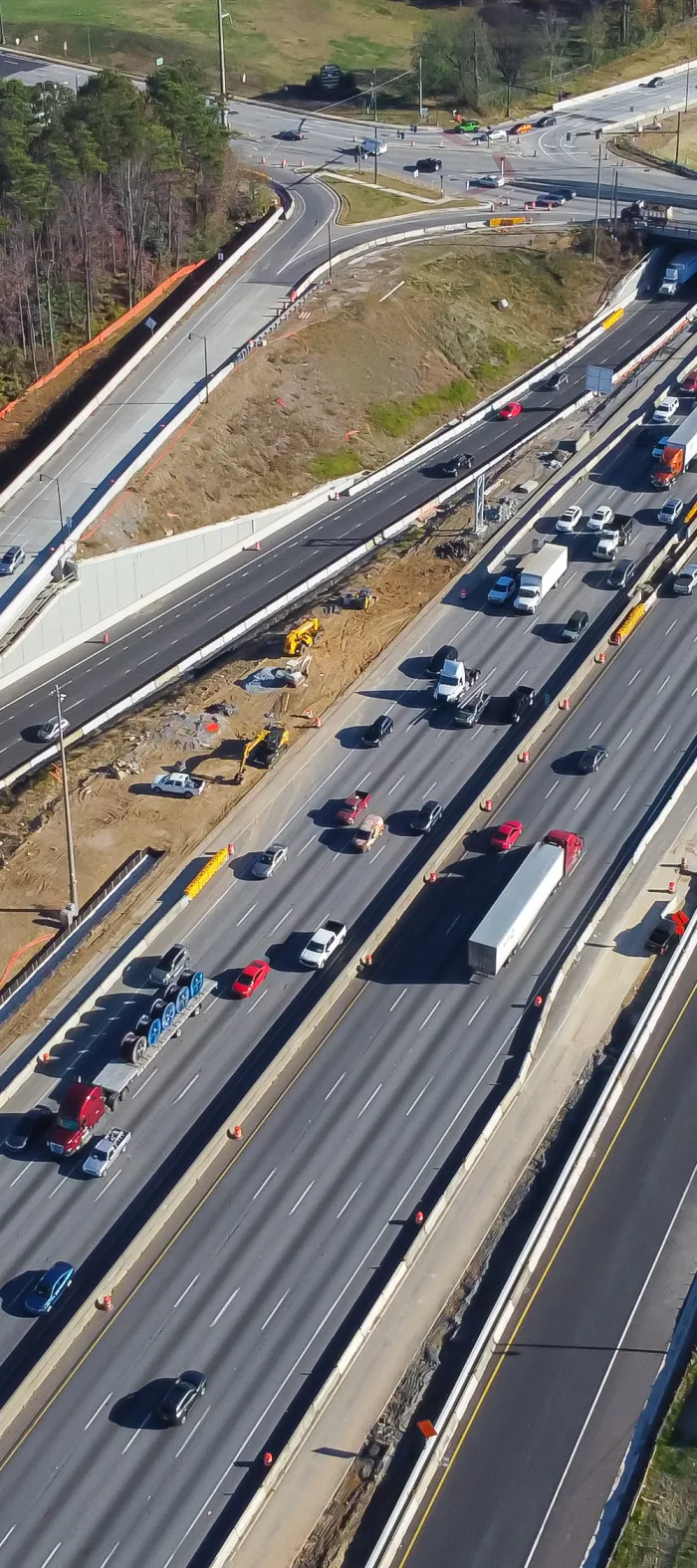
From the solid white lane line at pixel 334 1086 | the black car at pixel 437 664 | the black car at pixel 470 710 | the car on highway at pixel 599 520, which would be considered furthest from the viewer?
the car on highway at pixel 599 520

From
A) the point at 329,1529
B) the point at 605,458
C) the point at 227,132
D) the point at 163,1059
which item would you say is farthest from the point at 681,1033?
the point at 227,132

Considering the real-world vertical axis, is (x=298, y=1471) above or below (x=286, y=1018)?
below

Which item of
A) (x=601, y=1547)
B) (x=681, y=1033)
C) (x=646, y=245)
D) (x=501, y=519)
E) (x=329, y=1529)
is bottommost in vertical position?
(x=329, y=1529)

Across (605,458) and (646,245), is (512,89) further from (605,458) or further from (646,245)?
(605,458)

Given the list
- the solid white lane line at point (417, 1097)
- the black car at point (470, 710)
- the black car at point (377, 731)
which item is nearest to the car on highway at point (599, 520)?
the black car at point (470, 710)

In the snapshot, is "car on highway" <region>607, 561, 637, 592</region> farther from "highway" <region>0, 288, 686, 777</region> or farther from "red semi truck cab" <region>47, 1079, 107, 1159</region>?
"red semi truck cab" <region>47, 1079, 107, 1159</region>

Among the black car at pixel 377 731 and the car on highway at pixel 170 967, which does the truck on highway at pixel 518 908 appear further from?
the black car at pixel 377 731
